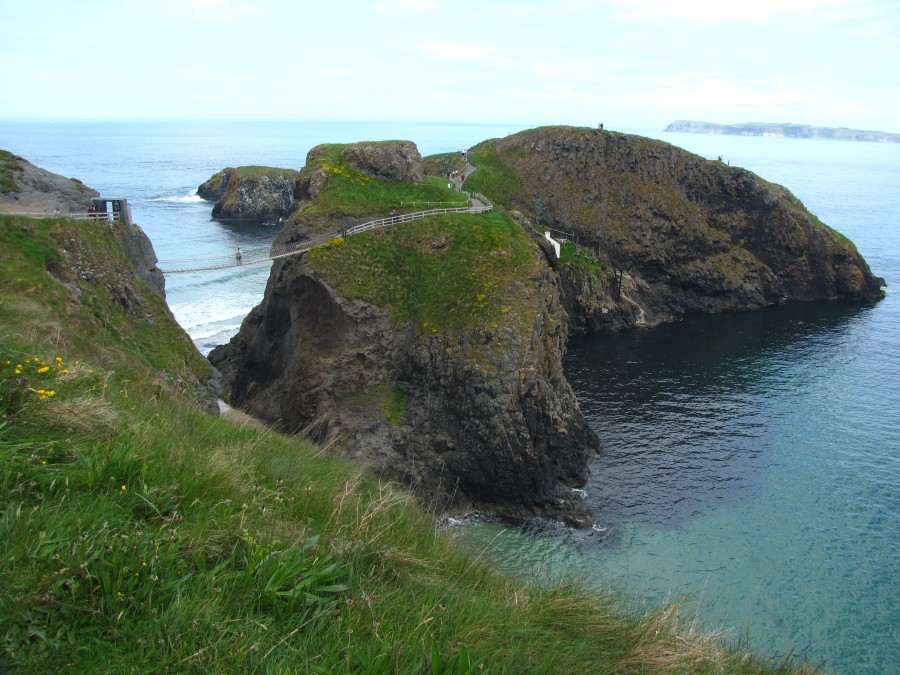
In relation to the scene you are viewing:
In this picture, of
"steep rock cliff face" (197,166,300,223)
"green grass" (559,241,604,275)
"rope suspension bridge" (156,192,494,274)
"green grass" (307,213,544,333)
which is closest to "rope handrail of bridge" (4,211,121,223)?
"rope suspension bridge" (156,192,494,274)

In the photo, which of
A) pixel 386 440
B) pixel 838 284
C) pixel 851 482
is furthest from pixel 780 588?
pixel 838 284

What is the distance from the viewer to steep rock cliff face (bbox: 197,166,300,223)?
112000 mm

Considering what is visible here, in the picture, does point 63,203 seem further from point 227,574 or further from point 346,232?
point 227,574

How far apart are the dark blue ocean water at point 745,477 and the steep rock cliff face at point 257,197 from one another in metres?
42.6

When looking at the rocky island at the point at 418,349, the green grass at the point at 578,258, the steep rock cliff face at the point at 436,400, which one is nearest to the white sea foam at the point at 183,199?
the rocky island at the point at 418,349

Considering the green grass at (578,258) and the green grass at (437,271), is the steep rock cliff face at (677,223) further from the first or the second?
the green grass at (437,271)

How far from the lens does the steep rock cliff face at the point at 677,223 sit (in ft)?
243

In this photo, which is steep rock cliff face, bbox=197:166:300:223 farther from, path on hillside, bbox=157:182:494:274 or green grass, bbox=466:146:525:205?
path on hillside, bbox=157:182:494:274

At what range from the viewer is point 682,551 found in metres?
29.9

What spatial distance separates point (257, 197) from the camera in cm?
11350

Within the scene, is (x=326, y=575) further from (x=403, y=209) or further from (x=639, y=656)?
(x=403, y=209)

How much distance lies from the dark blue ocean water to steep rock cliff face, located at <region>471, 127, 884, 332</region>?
5.81 m

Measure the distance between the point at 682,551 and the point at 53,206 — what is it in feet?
121

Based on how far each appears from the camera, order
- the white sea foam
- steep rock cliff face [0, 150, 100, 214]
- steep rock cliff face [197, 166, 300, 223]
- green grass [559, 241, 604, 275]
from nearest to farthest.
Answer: steep rock cliff face [0, 150, 100, 214], green grass [559, 241, 604, 275], steep rock cliff face [197, 166, 300, 223], the white sea foam
